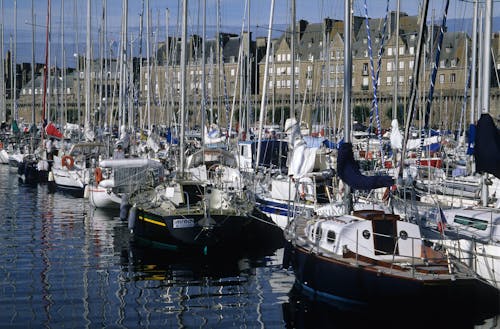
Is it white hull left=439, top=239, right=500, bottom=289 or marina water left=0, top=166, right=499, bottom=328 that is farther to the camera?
white hull left=439, top=239, right=500, bottom=289

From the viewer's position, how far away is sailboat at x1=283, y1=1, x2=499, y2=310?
19.7m

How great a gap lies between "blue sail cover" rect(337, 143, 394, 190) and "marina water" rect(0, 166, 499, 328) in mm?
3161

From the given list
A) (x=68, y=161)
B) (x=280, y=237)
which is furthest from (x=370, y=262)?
(x=68, y=161)

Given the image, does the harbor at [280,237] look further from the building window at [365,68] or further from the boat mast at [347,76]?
the building window at [365,68]

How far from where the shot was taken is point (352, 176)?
22.5 m

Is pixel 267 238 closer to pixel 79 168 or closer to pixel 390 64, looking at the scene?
pixel 79 168

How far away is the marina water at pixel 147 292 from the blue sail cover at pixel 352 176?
3.16 meters

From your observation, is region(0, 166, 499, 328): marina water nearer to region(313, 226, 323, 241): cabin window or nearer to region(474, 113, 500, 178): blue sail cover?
region(313, 226, 323, 241): cabin window

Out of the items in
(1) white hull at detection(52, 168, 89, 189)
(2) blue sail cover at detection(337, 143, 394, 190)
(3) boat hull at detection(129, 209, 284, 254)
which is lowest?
(1) white hull at detection(52, 168, 89, 189)

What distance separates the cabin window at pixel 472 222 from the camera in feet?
74.0

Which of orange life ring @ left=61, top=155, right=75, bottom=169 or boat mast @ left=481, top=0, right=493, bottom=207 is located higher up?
boat mast @ left=481, top=0, right=493, bottom=207

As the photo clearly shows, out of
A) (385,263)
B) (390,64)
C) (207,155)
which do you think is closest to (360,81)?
(390,64)

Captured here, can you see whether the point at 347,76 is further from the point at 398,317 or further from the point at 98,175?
the point at 98,175

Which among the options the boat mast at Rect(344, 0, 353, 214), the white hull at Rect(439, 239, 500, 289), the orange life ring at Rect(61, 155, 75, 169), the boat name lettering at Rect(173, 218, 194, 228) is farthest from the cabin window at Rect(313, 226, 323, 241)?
the orange life ring at Rect(61, 155, 75, 169)
